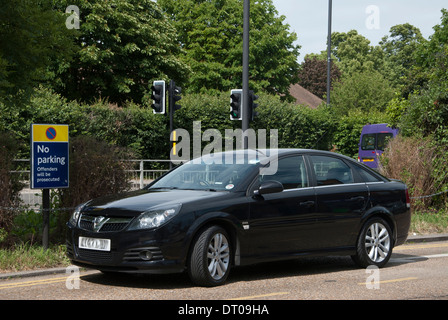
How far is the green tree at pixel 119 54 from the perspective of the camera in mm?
36153

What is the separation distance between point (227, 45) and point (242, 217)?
42.9 m

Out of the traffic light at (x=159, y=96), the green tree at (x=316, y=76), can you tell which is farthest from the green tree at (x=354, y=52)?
the traffic light at (x=159, y=96)

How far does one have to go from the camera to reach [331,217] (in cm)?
966

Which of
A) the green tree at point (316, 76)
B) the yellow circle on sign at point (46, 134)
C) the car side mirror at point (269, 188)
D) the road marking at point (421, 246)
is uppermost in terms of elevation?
the green tree at point (316, 76)

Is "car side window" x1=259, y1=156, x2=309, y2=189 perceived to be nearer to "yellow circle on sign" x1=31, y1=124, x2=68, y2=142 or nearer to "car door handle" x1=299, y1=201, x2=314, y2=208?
"car door handle" x1=299, y1=201, x2=314, y2=208

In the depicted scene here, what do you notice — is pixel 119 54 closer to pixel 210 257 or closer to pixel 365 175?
pixel 365 175

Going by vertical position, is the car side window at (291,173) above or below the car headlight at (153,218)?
above

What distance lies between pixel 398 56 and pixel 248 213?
3561 inches

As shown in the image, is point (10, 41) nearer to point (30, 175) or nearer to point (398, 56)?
point (30, 175)

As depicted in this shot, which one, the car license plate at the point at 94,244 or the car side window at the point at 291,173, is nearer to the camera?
the car license plate at the point at 94,244

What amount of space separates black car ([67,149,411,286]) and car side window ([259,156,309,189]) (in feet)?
0.05

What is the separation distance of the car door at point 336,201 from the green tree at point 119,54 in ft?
87.6

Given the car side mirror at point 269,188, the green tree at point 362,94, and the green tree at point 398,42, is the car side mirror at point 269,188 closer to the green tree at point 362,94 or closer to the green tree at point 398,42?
the green tree at point 362,94
